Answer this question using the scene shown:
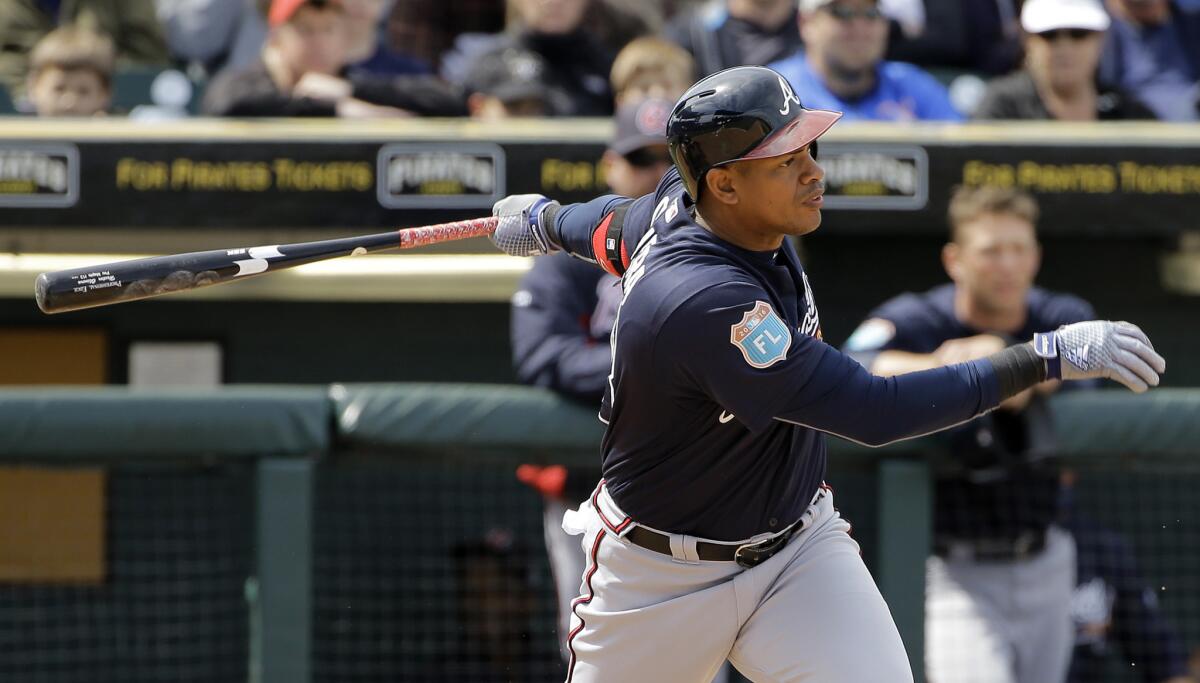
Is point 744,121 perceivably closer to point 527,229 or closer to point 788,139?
point 788,139

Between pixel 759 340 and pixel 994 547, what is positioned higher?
pixel 759 340

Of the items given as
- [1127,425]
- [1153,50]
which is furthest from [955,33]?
[1127,425]

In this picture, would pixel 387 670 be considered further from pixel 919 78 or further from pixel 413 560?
pixel 919 78

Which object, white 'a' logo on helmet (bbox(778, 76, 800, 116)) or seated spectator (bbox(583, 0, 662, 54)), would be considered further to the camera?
seated spectator (bbox(583, 0, 662, 54))

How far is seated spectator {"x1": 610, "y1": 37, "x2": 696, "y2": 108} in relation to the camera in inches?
214

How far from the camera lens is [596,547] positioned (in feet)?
10.8

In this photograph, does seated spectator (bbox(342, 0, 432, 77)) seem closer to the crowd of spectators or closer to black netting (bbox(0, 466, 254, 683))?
the crowd of spectators

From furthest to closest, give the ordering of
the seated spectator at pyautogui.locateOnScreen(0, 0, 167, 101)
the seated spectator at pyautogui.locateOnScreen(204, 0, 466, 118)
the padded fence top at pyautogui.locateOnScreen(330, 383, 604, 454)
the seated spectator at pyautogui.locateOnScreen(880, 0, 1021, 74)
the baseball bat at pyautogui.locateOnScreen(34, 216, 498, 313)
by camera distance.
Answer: the seated spectator at pyautogui.locateOnScreen(880, 0, 1021, 74)
the seated spectator at pyautogui.locateOnScreen(0, 0, 167, 101)
the seated spectator at pyautogui.locateOnScreen(204, 0, 466, 118)
the padded fence top at pyautogui.locateOnScreen(330, 383, 604, 454)
the baseball bat at pyautogui.locateOnScreen(34, 216, 498, 313)

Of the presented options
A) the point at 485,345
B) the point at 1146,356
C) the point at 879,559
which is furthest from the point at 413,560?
the point at 1146,356

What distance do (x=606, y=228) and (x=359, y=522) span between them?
75.9 inches

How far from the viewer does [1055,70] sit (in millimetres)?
5648

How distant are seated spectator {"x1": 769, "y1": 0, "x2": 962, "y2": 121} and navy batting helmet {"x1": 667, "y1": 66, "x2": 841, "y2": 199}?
2.52m

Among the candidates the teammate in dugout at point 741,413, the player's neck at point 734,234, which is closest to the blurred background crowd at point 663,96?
the teammate in dugout at point 741,413

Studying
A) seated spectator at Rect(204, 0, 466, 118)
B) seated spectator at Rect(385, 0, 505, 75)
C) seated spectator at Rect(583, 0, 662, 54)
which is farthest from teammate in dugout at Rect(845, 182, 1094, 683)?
seated spectator at Rect(385, 0, 505, 75)
